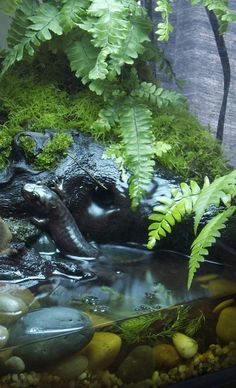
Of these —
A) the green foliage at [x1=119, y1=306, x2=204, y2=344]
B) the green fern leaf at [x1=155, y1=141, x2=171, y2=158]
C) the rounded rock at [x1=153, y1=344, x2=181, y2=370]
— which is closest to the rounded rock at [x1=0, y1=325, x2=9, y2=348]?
the green foliage at [x1=119, y1=306, x2=204, y2=344]

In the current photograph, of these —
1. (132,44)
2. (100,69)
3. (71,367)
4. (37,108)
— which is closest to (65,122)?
(37,108)

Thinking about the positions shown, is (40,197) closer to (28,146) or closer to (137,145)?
(28,146)

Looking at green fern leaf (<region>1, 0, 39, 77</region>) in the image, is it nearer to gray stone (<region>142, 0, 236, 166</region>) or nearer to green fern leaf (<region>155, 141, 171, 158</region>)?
gray stone (<region>142, 0, 236, 166</region>)

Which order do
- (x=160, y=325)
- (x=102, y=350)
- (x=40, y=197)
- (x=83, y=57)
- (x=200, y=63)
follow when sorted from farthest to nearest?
(x=200, y=63) < (x=83, y=57) < (x=40, y=197) < (x=160, y=325) < (x=102, y=350)

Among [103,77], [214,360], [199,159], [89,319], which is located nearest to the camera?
[89,319]

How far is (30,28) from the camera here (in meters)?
2.53

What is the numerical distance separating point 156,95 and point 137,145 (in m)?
0.39

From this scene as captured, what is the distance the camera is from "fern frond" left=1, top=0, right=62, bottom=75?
2.51 metres

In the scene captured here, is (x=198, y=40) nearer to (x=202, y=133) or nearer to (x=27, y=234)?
(x=202, y=133)

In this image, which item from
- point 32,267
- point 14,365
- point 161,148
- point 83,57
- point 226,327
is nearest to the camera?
point 14,365

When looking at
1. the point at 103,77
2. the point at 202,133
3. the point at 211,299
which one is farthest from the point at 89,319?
the point at 202,133

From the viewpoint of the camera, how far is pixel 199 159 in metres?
2.74

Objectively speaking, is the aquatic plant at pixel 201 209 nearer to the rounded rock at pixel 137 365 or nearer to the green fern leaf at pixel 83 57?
the rounded rock at pixel 137 365

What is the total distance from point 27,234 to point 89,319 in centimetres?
78
